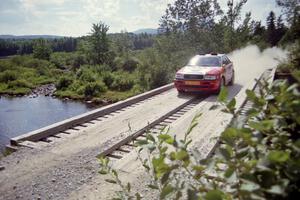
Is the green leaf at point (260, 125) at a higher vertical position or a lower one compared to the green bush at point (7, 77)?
higher

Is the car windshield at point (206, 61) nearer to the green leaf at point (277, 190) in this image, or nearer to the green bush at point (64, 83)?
the green leaf at point (277, 190)

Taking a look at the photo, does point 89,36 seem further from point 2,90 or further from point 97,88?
point 97,88

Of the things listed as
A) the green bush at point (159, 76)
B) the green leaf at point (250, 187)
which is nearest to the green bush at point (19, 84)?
the green bush at point (159, 76)

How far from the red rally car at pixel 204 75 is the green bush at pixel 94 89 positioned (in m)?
17.4

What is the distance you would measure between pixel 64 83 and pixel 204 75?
25638 mm

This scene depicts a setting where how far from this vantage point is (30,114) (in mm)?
20328

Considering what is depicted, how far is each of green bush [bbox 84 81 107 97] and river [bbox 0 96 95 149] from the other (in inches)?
111

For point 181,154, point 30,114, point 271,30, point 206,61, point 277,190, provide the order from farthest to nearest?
point 271,30 → point 30,114 → point 206,61 → point 181,154 → point 277,190

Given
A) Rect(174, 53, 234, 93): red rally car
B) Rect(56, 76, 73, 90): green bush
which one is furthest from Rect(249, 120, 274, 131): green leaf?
Rect(56, 76, 73, 90): green bush

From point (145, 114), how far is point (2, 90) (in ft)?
101

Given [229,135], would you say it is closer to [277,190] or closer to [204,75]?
[277,190]

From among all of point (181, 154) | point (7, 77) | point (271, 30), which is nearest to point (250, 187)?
point (181, 154)

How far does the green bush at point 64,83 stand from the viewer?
32963mm

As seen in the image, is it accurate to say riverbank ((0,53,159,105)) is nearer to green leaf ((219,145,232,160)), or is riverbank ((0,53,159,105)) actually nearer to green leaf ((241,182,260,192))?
green leaf ((219,145,232,160))
